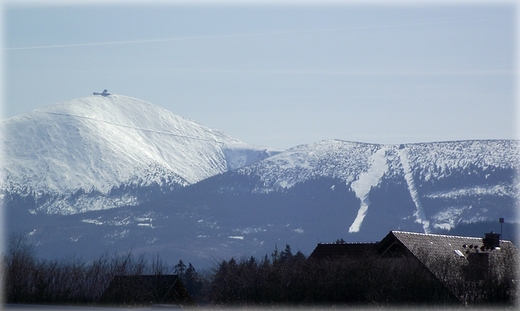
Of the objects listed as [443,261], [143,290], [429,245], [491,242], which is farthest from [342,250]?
[143,290]

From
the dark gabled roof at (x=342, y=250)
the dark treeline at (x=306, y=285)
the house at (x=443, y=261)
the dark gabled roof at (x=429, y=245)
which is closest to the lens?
the dark treeline at (x=306, y=285)

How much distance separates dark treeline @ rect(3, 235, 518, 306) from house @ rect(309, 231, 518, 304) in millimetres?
71

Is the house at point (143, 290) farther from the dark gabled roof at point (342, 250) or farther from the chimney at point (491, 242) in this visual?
the chimney at point (491, 242)

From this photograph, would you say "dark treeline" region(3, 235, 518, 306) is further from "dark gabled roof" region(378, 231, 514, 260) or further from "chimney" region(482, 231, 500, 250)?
"chimney" region(482, 231, 500, 250)

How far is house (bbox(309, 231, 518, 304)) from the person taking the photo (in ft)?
148

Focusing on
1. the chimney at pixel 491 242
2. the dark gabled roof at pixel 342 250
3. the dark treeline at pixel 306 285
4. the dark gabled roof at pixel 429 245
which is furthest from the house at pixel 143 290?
the chimney at pixel 491 242

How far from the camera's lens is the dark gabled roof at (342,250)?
55250 millimetres

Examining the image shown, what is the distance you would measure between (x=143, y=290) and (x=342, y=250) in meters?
14.2

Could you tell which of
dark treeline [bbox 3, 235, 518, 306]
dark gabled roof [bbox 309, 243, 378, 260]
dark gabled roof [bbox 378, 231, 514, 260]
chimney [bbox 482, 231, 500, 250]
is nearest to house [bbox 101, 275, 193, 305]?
dark treeline [bbox 3, 235, 518, 306]

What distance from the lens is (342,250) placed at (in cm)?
5788

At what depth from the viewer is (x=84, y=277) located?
51438 mm

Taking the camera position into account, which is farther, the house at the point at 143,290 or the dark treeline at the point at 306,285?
the house at the point at 143,290

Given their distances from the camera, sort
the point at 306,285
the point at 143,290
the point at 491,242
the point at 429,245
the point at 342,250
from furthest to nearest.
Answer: the point at 342,250, the point at 491,242, the point at 429,245, the point at 143,290, the point at 306,285

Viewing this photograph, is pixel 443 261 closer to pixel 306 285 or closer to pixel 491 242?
pixel 306 285
